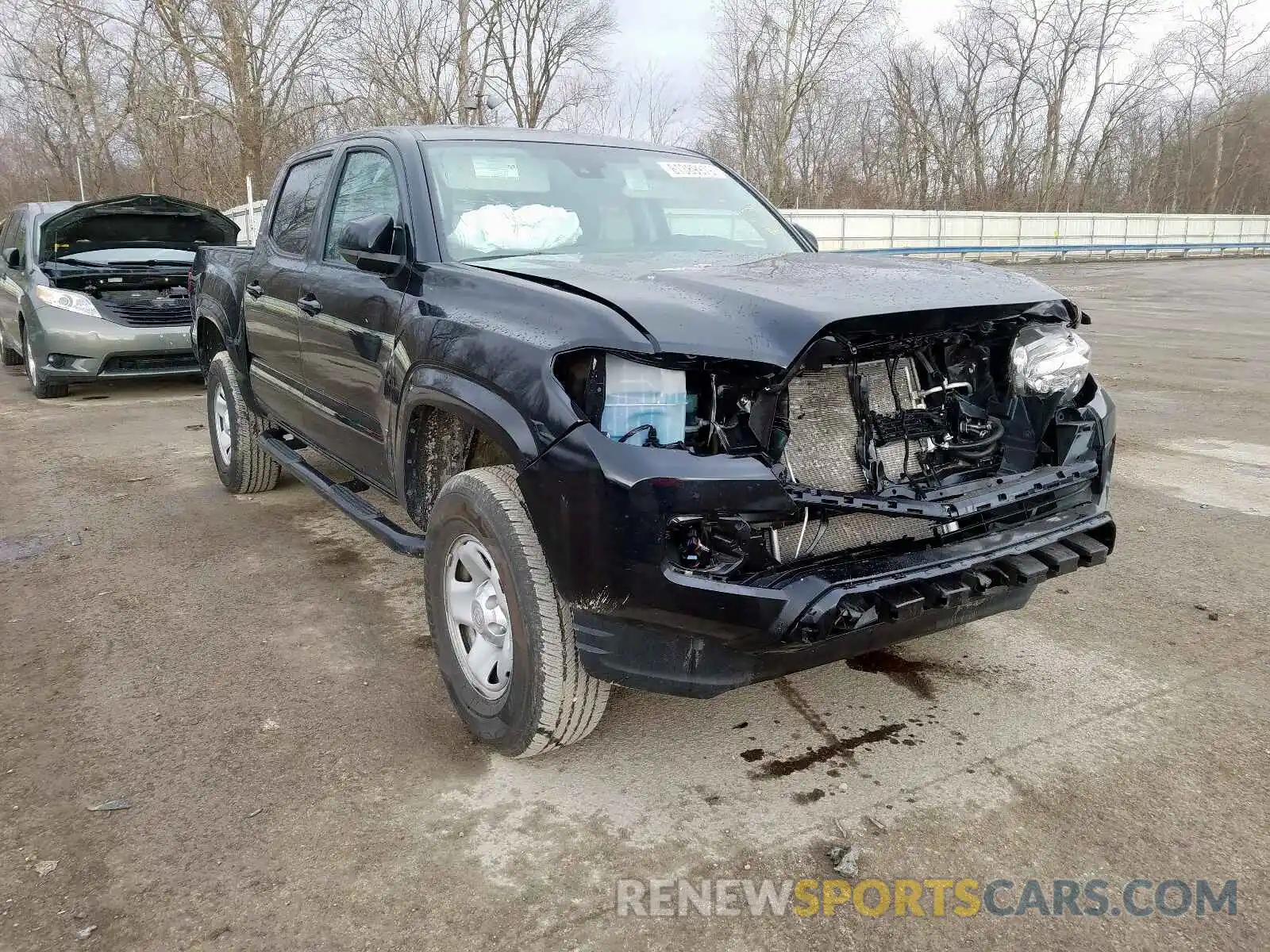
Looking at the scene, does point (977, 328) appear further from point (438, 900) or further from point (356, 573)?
point (356, 573)

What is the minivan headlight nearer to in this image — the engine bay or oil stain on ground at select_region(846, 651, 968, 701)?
the engine bay

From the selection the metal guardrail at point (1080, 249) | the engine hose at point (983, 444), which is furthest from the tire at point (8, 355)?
the metal guardrail at point (1080, 249)

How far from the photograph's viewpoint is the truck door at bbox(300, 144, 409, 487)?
337 centimetres

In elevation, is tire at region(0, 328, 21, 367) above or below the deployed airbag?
below

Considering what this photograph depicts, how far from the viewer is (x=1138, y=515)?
16.5 feet

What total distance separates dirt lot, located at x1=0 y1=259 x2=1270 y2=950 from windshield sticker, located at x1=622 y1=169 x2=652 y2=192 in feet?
6.63

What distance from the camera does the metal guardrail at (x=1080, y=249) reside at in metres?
31.7

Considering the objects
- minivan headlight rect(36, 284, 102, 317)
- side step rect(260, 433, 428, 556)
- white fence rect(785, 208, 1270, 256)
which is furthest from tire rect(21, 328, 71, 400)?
white fence rect(785, 208, 1270, 256)

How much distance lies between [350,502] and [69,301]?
646 cm

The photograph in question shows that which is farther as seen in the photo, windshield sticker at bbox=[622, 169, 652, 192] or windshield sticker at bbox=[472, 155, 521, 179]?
windshield sticker at bbox=[622, 169, 652, 192]

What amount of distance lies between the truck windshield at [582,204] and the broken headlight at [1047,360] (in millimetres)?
1233

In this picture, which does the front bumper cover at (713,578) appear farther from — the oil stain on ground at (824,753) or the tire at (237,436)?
the tire at (237,436)

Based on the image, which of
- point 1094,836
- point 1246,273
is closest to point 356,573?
point 1094,836

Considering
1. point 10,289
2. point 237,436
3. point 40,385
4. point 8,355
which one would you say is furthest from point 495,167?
point 8,355
